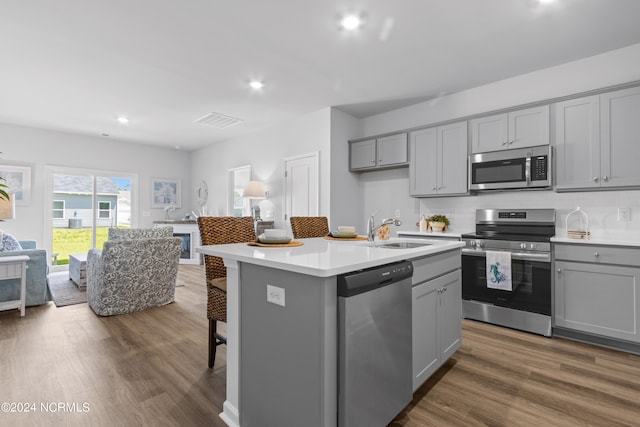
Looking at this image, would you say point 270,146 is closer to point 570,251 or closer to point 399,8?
point 399,8

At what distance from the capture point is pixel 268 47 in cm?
303

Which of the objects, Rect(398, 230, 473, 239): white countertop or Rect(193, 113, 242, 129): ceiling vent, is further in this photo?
Rect(193, 113, 242, 129): ceiling vent

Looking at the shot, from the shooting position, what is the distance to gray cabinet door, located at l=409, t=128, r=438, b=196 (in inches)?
155

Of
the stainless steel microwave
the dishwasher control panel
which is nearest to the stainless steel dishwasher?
the dishwasher control panel

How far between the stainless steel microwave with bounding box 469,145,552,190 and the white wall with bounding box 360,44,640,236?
326 mm

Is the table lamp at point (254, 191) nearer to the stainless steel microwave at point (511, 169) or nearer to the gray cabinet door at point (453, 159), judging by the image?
the gray cabinet door at point (453, 159)

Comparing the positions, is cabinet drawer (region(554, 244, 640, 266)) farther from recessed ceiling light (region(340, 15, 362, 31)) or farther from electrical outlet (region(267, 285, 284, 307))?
electrical outlet (region(267, 285, 284, 307))

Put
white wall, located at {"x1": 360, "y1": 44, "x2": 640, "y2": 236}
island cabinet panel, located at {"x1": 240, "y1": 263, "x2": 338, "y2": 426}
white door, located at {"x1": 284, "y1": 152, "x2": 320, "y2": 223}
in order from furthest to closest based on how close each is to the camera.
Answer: white door, located at {"x1": 284, "y1": 152, "x2": 320, "y2": 223} < white wall, located at {"x1": 360, "y1": 44, "x2": 640, "y2": 236} < island cabinet panel, located at {"x1": 240, "y1": 263, "x2": 338, "y2": 426}

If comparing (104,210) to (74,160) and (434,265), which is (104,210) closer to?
(74,160)

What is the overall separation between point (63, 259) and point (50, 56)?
4632 mm

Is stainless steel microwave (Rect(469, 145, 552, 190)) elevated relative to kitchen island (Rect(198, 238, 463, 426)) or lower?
elevated

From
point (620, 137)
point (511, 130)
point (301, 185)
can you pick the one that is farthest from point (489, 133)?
point (301, 185)

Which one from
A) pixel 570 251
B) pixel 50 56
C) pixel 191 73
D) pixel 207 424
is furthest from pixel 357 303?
pixel 50 56

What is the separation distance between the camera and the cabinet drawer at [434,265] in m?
1.83
